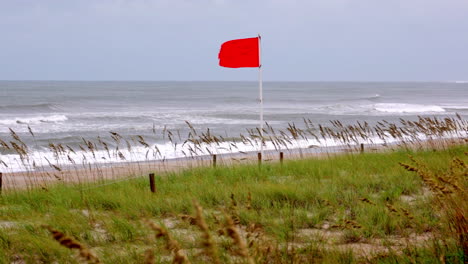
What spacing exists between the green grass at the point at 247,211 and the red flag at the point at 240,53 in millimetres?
2813

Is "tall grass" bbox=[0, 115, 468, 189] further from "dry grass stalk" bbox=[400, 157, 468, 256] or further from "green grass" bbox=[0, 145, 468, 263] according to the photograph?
"dry grass stalk" bbox=[400, 157, 468, 256]

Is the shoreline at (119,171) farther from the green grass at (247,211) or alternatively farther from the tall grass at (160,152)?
the green grass at (247,211)

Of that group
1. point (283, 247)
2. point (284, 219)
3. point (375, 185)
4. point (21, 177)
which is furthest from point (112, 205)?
point (21, 177)

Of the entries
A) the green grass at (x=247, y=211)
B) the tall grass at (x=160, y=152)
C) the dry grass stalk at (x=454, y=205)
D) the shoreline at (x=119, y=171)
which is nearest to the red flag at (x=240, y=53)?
the tall grass at (x=160, y=152)

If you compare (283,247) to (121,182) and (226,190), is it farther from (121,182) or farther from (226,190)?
(121,182)

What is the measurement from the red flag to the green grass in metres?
2.81

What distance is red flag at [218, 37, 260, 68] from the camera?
11.0 meters

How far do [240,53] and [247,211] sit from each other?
235 inches

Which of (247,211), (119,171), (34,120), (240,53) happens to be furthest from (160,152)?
(34,120)

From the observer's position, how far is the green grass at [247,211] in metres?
4.52

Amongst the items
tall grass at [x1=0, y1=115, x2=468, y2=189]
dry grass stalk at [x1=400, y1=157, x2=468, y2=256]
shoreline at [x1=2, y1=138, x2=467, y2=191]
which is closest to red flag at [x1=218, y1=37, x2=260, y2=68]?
tall grass at [x1=0, y1=115, x2=468, y2=189]

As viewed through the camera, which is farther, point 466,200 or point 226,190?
point 226,190

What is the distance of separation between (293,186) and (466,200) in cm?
295

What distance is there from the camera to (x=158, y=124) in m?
31.4
